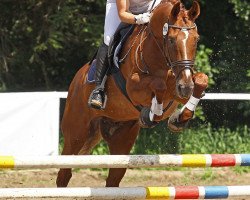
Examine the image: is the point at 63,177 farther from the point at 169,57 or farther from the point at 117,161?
the point at 117,161

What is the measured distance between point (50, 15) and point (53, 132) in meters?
3.13

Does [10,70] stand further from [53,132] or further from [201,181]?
[201,181]

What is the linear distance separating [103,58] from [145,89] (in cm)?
90

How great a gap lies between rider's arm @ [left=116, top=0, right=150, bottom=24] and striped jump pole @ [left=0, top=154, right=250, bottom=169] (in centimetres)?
157

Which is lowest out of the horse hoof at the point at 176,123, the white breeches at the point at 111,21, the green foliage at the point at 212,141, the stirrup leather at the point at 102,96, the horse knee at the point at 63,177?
the green foliage at the point at 212,141

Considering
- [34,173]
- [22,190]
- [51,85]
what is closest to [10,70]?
[51,85]

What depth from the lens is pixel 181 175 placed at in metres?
9.81

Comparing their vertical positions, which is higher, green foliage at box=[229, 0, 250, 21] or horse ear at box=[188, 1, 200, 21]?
horse ear at box=[188, 1, 200, 21]

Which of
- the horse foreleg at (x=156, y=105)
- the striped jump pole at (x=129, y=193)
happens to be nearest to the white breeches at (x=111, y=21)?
the horse foreleg at (x=156, y=105)

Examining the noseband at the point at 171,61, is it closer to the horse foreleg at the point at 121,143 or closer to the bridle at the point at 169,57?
the bridle at the point at 169,57

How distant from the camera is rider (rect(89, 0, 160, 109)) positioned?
626 cm

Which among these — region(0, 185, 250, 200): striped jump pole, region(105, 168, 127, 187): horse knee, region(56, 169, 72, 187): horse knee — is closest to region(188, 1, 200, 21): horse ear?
region(0, 185, 250, 200): striped jump pole

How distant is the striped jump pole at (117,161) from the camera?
480cm

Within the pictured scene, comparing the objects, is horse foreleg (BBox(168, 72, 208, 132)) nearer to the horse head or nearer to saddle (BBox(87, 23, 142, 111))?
the horse head
